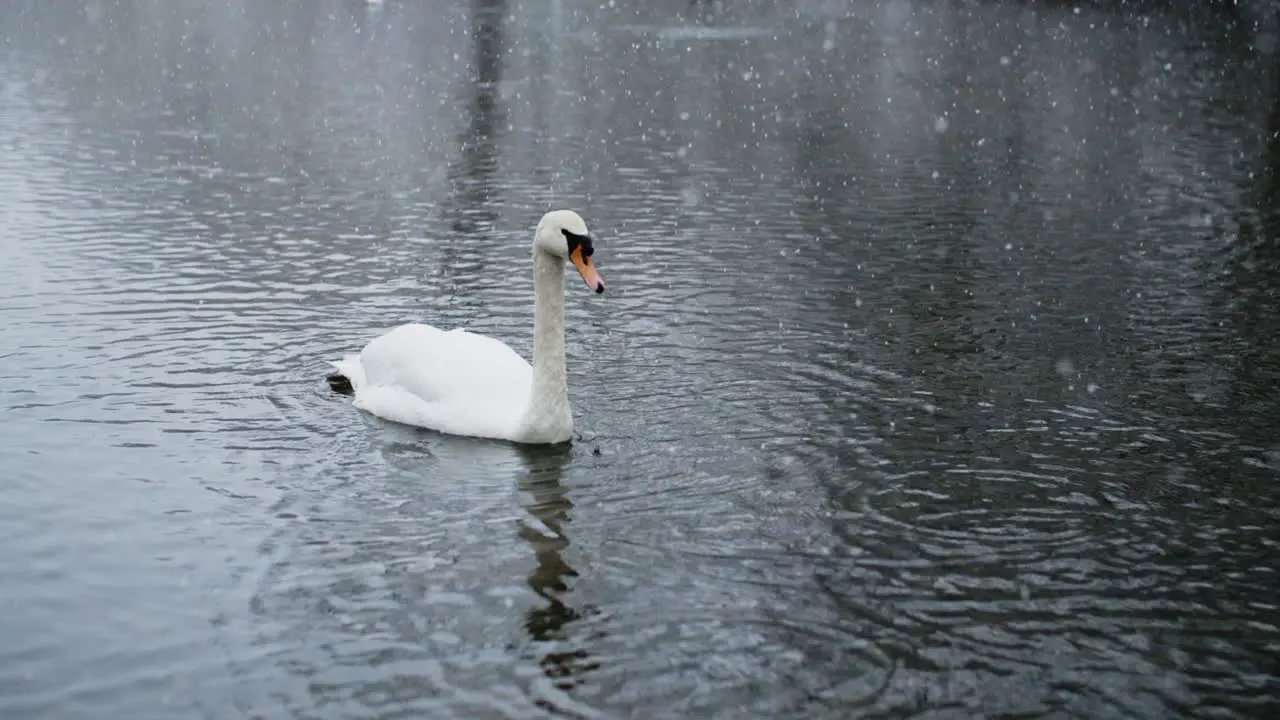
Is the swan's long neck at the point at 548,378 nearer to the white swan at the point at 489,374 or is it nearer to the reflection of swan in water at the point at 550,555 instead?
the white swan at the point at 489,374

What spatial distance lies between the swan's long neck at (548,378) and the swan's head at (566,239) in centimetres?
11

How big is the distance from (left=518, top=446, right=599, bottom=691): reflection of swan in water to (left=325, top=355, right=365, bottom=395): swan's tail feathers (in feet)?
6.02

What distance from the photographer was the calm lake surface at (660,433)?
25.5ft

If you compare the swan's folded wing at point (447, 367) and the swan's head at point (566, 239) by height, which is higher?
the swan's head at point (566, 239)

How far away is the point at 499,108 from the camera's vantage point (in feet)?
101

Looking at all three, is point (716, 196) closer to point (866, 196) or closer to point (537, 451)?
point (866, 196)

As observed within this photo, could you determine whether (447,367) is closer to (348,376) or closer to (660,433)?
(348,376)

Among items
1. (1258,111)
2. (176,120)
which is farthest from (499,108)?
(1258,111)

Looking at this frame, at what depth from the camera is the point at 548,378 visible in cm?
1095

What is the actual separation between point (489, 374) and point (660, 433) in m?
1.34

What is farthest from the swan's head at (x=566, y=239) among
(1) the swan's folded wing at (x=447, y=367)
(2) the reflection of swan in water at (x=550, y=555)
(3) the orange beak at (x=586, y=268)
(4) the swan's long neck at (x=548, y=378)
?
(2) the reflection of swan in water at (x=550, y=555)

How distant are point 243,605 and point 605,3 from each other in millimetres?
59960

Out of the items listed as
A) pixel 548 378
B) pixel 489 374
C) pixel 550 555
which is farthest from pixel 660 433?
pixel 550 555

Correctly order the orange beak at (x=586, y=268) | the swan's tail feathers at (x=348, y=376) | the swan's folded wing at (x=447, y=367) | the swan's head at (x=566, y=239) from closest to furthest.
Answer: the orange beak at (x=586, y=268), the swan's head at (x=566, y=239), the swan's folded wing at (x=447, y=367), the swan's tail feathers at (x=348, y=376)
